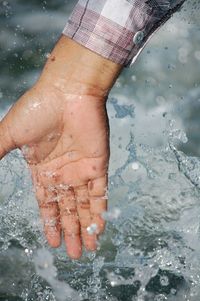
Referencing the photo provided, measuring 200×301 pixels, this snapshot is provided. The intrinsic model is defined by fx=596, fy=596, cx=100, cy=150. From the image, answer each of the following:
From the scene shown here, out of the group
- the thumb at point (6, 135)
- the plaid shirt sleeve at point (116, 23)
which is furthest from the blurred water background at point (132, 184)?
the plaid shirt sleeve at point (116, 23)

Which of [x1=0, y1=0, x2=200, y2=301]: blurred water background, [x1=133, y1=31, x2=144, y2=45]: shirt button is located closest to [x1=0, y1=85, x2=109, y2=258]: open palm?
[x1=0, y1=0, x2=200, y2=301]: blurred water background

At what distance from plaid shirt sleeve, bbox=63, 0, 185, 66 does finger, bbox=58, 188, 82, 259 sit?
532mm

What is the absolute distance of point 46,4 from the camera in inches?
158

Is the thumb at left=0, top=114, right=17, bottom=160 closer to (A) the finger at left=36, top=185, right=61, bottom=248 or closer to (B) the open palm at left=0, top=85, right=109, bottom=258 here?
(B) the open palm at left=0, top=85, right=109, bottom=258

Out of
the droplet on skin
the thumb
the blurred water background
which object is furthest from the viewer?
the blurred water background

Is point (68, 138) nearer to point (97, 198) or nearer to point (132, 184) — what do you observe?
point (97, 198)

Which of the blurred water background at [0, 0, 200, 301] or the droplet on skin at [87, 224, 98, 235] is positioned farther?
the blurred water background at [0, 0, 200, 301]

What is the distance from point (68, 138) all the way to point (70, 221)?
310 mm

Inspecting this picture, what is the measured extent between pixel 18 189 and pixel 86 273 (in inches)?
22.8

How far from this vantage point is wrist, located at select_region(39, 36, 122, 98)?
2.13m

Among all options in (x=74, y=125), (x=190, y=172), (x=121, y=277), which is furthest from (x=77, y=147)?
(x=190, y=172)

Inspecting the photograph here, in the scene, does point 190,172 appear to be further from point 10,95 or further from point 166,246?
point 10,95

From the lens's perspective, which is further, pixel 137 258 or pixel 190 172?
pixel 190 172

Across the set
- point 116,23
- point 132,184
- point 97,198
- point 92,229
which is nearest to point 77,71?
point 116,23
